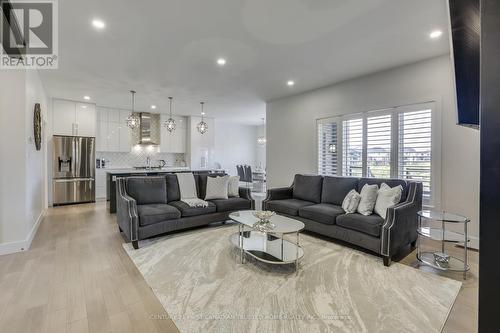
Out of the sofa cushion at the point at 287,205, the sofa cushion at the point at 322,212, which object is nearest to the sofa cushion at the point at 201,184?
the sofa cushion at the point at 287,205

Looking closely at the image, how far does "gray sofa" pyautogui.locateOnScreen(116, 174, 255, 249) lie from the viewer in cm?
340

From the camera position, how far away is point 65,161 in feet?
20.3

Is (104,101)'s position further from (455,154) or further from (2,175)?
(455,154)

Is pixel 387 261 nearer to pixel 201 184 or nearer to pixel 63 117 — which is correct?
pixel 201 184

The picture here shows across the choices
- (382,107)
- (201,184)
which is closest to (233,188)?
(201,184)

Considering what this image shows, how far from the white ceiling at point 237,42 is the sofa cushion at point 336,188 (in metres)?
1.93

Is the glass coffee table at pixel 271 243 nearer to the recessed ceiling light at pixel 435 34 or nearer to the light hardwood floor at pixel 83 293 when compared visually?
the light hardwood floor at pixel 83 293

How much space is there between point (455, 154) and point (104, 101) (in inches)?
304

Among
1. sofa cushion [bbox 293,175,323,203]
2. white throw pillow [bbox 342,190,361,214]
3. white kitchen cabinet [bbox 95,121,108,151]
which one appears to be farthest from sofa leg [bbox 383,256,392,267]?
white kitchen cabinet [bbox 95,121,108,151]

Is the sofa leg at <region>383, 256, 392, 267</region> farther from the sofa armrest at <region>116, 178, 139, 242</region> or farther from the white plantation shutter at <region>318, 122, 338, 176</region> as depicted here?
the sofa armrest at <region>116, 178, 139, 242</region>

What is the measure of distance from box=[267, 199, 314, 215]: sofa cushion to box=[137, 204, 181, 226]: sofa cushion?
1670 mm

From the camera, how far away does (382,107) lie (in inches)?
166

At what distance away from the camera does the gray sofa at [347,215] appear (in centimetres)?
288

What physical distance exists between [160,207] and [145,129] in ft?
16.3
